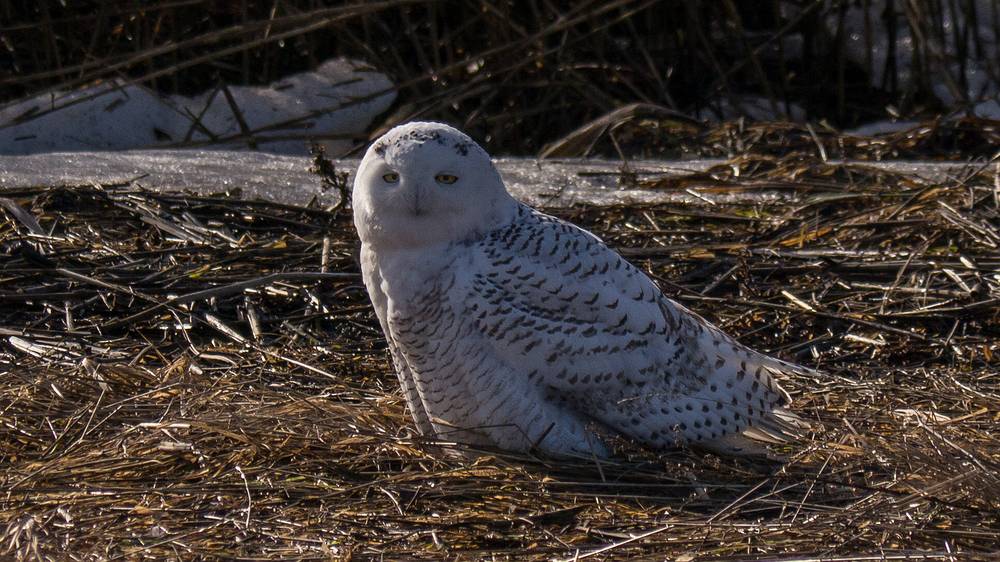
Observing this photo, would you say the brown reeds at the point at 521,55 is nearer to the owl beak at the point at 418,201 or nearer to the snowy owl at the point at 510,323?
the snowy owl at the point at 510,323

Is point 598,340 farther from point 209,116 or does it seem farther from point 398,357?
point 209,116

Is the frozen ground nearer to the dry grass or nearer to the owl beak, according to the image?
the dry grass

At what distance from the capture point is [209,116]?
8.16m

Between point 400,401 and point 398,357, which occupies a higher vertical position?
point 398,357

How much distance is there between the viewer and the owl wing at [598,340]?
3514 millimetres

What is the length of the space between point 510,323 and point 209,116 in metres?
5.13

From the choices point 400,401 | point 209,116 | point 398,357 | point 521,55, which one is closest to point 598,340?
point 398,357

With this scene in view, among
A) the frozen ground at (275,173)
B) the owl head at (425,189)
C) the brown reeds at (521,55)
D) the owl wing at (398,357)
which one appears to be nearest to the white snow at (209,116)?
the brown reeds at (521,55)

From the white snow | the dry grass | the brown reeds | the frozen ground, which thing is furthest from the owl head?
the brown reeds

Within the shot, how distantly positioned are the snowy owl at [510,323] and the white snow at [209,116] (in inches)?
157

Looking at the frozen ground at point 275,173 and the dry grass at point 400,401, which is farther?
the frozen ground at point 275,173

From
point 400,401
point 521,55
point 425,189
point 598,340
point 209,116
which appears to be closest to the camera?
point 425,189

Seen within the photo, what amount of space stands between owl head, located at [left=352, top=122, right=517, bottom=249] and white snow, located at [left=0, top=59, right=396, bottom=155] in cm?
397

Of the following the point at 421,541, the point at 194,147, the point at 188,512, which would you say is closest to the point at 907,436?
the point at 421,541
